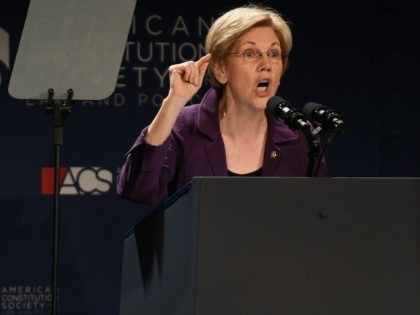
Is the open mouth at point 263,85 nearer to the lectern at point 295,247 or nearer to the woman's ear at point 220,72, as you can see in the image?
the woman's ear at point 220,72

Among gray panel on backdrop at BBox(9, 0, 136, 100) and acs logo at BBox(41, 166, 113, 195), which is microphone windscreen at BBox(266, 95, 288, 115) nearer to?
gray panel on backdrop at BBox(9, 0, 136, 100)

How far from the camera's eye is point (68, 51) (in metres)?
2.41

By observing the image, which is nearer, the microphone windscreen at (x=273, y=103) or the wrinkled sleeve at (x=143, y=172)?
the microphone windscreen at (x=273, y=103)

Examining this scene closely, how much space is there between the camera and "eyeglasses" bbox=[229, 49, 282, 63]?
98.3 inches

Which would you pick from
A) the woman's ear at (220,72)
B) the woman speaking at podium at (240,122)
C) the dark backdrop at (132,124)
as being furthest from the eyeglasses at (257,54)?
the dark backdrop at (132,124)

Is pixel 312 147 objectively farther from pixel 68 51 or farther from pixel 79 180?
pixel 79 180

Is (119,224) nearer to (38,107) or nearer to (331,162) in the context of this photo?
(38,107)

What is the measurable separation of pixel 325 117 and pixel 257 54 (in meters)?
0.63

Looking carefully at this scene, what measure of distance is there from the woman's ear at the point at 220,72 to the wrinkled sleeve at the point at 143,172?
383 millimetres

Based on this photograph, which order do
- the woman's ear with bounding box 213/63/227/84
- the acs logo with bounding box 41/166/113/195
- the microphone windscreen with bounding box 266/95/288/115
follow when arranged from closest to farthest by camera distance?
the microphone windscreen with bounding box 266/95/288/115, the woman's ear with bounding box 213/63/227/84, the acs logo with bounding box 41/166/113/195

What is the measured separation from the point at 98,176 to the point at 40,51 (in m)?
1.63

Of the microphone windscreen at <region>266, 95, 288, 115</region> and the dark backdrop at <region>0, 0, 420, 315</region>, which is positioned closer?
the microphone windscreen at <region>266, 95, 288, 115</region>

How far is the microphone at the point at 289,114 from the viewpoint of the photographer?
76.8 inches

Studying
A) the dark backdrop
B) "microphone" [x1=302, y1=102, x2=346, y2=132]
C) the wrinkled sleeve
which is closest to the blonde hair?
the wrinkled sleeve
